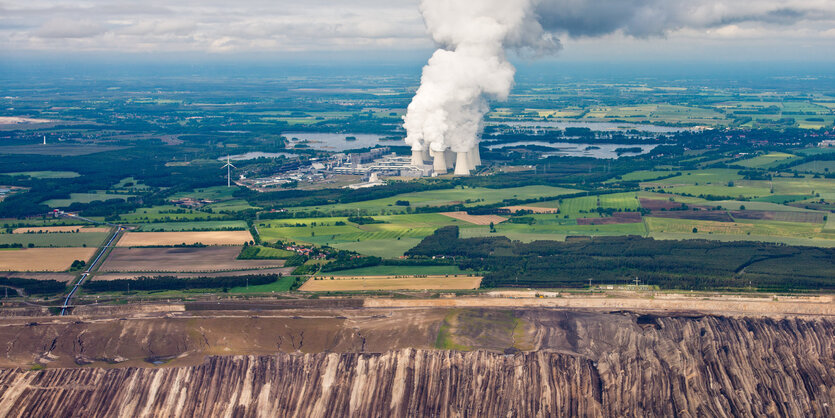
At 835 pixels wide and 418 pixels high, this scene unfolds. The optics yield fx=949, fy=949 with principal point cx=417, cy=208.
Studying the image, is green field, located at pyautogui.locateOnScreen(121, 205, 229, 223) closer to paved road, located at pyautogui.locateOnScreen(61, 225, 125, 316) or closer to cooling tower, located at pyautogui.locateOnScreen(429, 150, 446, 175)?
paved road, located at pyautogui.locateOnScreen(61, 225, 125, 316)

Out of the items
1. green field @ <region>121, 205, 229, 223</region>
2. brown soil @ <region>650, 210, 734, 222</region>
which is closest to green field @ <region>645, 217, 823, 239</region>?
brown soil @ <region>650, 210, 734, 222</region>

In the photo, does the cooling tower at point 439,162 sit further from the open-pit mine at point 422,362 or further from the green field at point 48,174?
the open-pit mine at point 422,362

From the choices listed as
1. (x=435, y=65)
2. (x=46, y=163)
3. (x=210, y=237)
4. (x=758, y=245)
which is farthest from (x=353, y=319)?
(x=46, y=163)

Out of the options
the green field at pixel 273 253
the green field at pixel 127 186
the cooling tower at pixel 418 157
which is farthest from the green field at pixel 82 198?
the cooling tower at pixel 418 157

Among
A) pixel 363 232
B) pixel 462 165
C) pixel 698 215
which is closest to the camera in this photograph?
pixel 363 232

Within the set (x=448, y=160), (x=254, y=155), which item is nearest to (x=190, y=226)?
(x=448, y=160)

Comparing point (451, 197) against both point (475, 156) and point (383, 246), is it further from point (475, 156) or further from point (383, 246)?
point (383, 246)

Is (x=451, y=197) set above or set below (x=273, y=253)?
below
